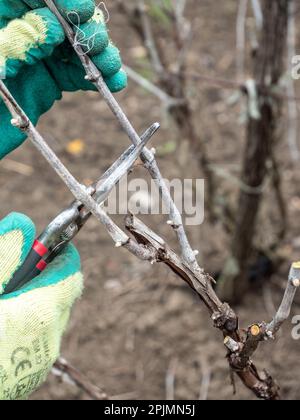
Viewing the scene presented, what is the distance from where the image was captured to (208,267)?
98.3 inches

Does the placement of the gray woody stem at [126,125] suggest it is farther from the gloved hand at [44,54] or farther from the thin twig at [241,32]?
the thin twig at [241,32]

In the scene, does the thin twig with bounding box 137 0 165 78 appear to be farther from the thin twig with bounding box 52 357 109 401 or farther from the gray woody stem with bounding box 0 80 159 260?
the gray woody stem with bounding box 0 80 159 260

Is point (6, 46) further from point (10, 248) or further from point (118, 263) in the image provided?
Result: point (118, 263)

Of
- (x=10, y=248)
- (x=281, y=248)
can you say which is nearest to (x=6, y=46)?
(x=10, y=248)

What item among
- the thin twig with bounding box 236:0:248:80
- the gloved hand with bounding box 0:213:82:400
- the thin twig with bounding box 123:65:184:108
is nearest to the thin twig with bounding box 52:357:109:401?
the gloved hand with bounding box 0:213:82:400

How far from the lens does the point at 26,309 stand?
1237 mm

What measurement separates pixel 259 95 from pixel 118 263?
967 mm

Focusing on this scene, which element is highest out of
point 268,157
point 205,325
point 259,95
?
point 259,95

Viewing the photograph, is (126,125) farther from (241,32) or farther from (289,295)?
(241,32)

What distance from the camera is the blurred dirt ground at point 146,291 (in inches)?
87.3

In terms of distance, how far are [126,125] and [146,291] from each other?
1.46 meters

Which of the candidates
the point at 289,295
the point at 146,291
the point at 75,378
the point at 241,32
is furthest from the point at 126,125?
the point at 241,32

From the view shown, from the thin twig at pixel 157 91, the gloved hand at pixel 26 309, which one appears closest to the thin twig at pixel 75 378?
the gloved hand at pixel 26 309

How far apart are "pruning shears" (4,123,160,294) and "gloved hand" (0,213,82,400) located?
0.7 inches
